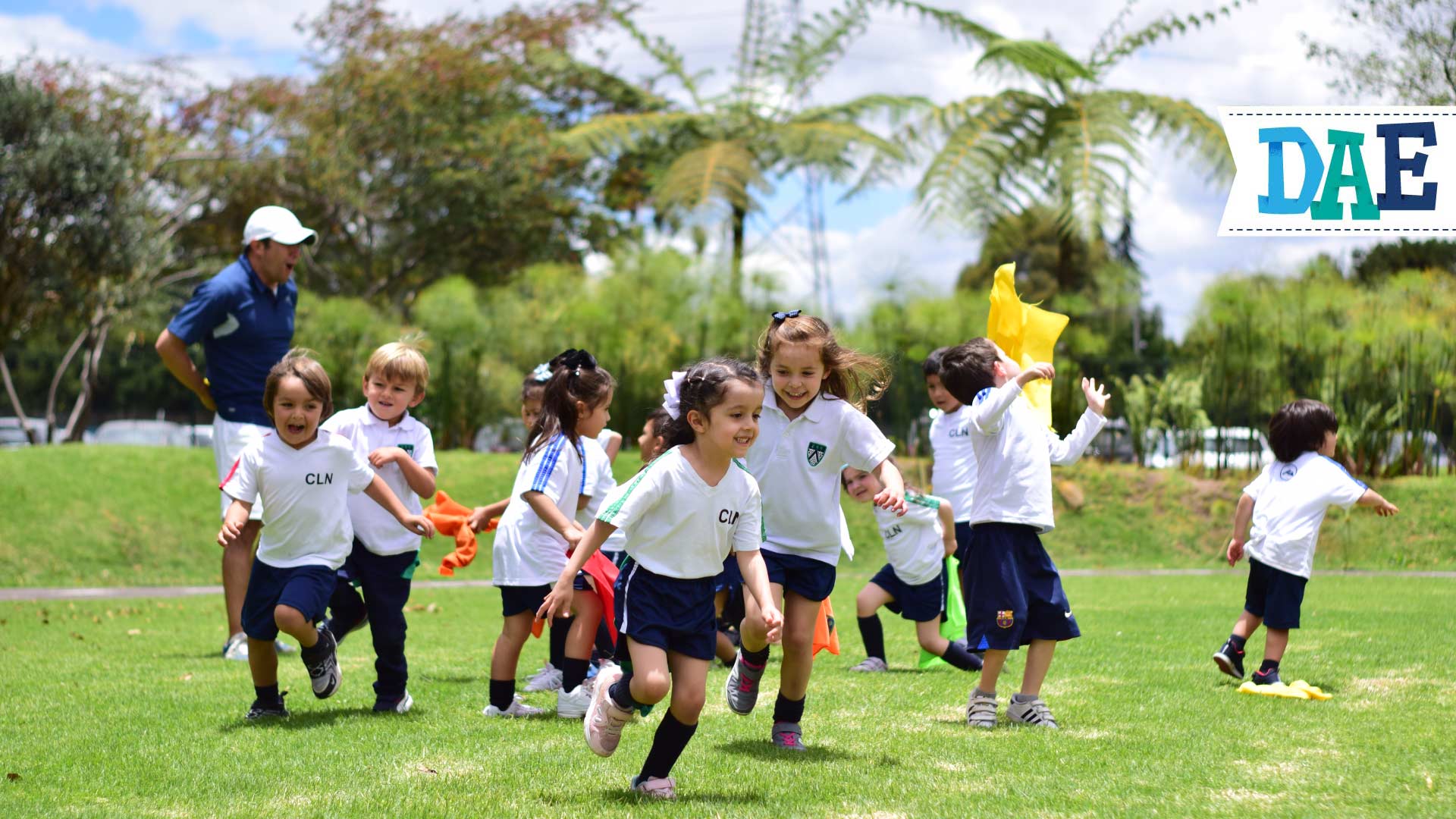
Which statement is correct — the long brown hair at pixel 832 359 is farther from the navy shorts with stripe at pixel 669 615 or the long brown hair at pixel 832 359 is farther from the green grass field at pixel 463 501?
the green grass field at pixel 463 501

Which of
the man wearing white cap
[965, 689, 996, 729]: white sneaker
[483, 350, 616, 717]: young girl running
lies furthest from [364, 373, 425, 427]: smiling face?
[965, 689, 996, 729]: white sneaker

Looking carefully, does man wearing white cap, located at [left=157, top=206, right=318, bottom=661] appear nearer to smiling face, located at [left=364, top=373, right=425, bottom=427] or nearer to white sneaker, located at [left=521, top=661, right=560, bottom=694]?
smiling face, located at [left=364, top=373, right=425, bottom=427]

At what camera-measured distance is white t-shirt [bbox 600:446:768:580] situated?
420cm

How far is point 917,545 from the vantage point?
23.6 ft

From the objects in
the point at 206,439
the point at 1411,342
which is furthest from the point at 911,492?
the point at 206,439

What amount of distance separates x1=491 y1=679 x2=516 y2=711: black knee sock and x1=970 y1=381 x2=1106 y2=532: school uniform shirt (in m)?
1.99

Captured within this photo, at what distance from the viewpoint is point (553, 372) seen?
5.77 meters

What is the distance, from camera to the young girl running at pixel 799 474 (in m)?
4.89

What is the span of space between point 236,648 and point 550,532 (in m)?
2.80

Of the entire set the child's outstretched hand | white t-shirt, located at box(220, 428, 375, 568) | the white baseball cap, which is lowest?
white t-shirt, located at box(220, 428, 375, 568)

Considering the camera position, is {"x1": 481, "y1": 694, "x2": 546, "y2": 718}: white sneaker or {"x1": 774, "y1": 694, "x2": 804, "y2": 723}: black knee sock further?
{"x1": 481, "y1": 694, "x2": 546, "y2": 718}: white sneaker

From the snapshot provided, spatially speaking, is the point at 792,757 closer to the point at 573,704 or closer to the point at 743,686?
the point at 743,686

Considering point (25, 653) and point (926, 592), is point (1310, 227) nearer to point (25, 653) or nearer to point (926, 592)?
point (926, 592)

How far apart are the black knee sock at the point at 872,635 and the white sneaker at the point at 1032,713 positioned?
6.41 feet
